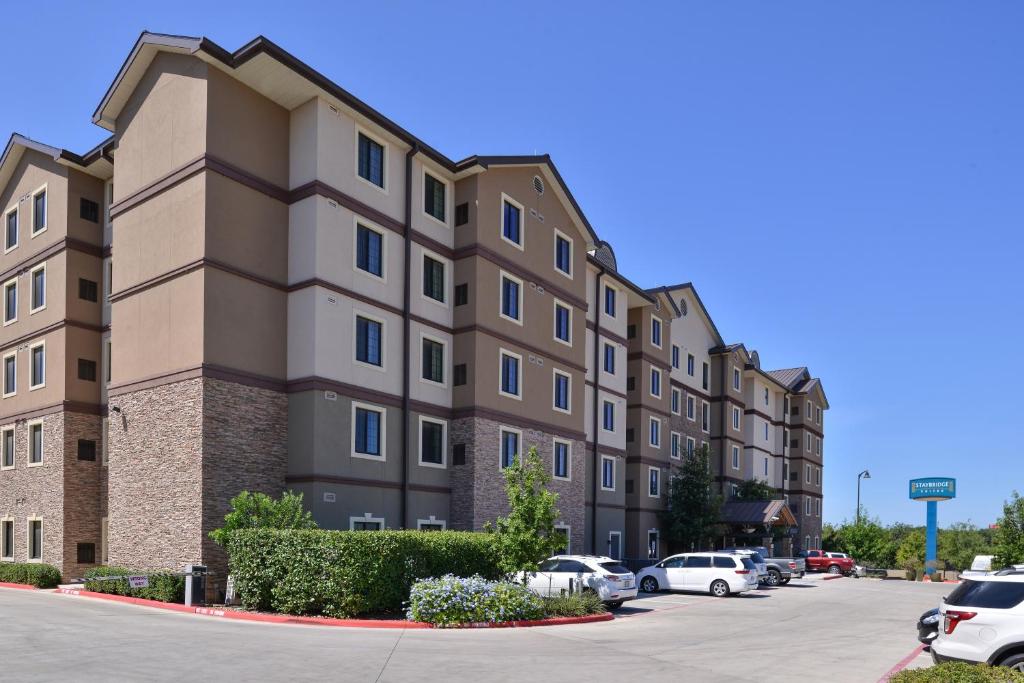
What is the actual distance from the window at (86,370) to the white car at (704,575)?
68.2 ft

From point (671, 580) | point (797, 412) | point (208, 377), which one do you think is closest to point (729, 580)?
point (671, 580)

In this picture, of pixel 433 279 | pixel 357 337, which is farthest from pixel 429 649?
pixel 433 279

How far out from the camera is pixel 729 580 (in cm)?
3139

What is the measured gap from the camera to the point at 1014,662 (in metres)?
11.7

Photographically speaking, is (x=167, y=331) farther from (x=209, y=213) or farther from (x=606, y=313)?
(x=606, y=313)

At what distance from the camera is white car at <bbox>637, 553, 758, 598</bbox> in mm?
31438

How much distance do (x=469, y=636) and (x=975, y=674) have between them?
35.0 ft

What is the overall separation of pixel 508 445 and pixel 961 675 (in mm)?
22730

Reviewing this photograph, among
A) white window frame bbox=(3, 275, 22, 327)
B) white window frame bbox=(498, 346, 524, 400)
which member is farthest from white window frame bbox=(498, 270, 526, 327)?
white window frame bbox=(3, 275, 22, 327)

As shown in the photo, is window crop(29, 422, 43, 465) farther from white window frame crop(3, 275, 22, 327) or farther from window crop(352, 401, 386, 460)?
window crop(352, 401, 386, 460)

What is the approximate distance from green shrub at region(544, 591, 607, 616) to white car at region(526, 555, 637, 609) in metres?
0.93

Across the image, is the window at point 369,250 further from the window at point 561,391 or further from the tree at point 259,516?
the window at point 561,391

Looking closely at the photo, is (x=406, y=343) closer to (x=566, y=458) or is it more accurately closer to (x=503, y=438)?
(x=503, y=438)

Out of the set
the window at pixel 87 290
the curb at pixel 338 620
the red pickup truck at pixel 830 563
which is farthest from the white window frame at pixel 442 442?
the red pickup truck at pixel 830 563
